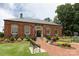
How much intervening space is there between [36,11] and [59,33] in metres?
3.77

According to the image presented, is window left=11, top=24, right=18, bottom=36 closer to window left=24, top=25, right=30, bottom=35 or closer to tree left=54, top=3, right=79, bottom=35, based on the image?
window left=24, top=25, right=30, bottom=35

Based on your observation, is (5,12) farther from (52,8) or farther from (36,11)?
(52,8)

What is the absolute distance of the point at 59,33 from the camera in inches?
610

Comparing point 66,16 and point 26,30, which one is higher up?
point 66,16

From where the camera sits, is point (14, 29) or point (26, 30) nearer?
point (14, 29)

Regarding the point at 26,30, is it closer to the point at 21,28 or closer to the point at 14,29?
the point at 21,28

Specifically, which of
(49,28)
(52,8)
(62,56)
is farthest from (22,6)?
(62,56)

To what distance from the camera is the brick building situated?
15.5m

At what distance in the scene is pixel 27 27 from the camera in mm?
16734

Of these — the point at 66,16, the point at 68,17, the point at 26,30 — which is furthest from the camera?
the point at 26,30

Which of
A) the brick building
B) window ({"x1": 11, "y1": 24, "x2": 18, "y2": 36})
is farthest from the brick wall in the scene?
window ({"x1": 11, "y1": 24, "x2": 18, "y2": 36})

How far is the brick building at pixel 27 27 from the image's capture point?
50.9 ft

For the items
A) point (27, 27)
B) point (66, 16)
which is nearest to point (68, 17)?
point (66, 16)

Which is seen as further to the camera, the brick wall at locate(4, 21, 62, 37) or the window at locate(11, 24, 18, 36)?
the window at locate(11, 24, 18, 36)
